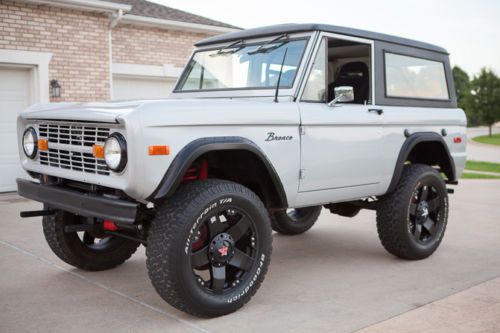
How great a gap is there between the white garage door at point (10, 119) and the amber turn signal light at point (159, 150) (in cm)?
751

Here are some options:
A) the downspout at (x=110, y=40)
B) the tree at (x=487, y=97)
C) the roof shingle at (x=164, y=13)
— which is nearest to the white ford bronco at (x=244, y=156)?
the downspout at (x=110, y=40)

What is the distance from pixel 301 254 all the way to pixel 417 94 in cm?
195

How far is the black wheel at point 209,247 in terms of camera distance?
141 inches

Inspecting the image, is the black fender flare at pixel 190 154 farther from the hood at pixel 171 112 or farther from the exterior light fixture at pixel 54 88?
the exterior light fixture at pixel 54 88

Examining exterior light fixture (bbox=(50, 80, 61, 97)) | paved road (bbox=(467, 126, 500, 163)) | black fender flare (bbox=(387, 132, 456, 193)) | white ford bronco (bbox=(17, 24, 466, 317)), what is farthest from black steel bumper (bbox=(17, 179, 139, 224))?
paved road (bbox=(467, 126, 500, 163))

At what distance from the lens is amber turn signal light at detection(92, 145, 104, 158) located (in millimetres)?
3590

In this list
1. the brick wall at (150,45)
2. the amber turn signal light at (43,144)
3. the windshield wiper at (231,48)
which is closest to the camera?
the amber turn signal light at (43,144)

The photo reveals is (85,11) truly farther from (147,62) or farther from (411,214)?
(411,214)

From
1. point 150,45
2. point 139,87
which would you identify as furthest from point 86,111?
point 150,45

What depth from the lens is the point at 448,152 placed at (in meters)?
5.64

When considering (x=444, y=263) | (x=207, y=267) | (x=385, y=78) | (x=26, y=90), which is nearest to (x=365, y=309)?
(x=207, y=267)

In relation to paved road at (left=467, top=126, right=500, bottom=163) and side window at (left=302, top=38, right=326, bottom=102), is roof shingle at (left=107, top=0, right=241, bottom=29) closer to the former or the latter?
side window at (left=302, top=38, right=326, bottom=102)

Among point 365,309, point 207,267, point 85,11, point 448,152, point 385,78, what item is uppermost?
point 85,11

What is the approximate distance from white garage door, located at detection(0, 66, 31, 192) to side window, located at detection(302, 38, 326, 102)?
7.21m
